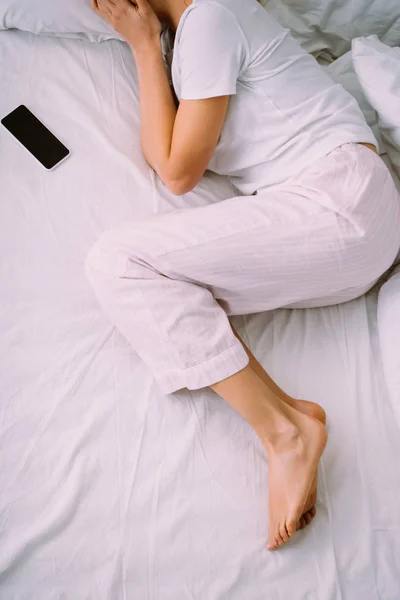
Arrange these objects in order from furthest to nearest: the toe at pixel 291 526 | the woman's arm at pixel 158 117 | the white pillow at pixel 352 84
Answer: the white pillow at pixel 352 84 < the woman's arm at pixel 158 117 < the toe at pixel 291 526

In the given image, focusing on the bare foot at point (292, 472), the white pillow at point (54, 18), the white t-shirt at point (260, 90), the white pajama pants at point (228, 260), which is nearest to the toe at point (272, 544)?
the bare foot at point (292, 472)

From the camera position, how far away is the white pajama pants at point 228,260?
84cm

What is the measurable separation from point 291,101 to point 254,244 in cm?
26

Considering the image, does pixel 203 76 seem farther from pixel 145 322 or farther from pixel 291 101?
pixel 145 322

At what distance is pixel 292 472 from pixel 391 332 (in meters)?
0.30

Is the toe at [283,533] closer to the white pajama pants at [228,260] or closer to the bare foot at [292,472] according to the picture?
the bare foot at [292,472]

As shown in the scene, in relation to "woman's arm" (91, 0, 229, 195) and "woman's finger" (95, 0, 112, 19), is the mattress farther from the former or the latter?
"woman's finger" (95, 0, 112, 19)

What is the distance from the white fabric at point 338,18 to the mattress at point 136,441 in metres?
0.45

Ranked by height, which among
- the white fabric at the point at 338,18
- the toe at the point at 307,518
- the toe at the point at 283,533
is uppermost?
the white fabric at the point at 338,18

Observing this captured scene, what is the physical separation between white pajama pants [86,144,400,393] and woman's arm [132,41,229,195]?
10 cm

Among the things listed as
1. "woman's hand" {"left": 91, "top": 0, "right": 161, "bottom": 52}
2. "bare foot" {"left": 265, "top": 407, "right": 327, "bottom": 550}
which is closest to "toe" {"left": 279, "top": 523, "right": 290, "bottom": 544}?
"bare foot" {"left": 265, "top": 407, "right": 327, "bottom": 550}

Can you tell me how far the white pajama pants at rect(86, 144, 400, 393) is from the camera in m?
0.84

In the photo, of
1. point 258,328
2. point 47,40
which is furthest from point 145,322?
point 47,40

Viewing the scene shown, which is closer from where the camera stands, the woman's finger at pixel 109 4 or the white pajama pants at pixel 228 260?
the white pajama pants at pixel 228 260
